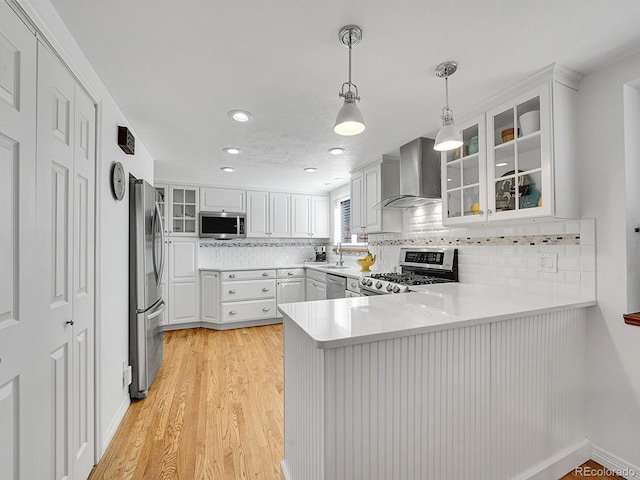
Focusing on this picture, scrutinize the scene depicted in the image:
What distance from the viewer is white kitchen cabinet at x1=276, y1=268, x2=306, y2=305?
15.9 feet

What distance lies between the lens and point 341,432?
1109 mm

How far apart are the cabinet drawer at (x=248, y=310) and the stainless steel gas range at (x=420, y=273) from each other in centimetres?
221

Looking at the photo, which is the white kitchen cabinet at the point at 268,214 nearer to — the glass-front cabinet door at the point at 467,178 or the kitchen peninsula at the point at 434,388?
the glass-front cabinet door at the point at 467,178

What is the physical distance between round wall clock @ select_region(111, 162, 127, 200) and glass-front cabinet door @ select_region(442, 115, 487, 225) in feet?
7.99

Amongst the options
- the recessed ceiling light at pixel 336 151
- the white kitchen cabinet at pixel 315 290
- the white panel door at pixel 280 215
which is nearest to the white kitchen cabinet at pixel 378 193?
the recessed ceiling light at pixel 336 151

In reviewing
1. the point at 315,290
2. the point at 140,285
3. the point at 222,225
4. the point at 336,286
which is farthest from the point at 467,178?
the point at 222,225

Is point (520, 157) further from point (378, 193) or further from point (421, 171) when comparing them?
point (378, 193)

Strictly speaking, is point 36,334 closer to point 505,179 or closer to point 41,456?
point 41,456

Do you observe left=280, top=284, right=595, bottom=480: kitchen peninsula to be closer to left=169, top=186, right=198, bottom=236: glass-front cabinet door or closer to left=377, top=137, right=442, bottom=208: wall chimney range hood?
left=377, top=137, right=442, bottom=208: wall chimney range hood

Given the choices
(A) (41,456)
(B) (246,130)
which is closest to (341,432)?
(A) (41,456)

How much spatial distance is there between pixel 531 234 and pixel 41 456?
9.28 feet

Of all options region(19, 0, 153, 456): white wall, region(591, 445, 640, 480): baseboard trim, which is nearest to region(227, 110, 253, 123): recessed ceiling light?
region(19, 0, 153, 456): white wall

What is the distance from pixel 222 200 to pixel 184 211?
0.59 metres

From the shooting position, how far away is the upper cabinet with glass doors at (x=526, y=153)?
173cm
